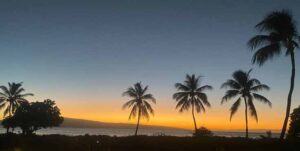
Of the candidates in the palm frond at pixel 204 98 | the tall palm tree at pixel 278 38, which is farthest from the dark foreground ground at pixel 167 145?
the palm frond at pixel 204 98

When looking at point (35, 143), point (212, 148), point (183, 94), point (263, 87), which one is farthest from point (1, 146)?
point (263, 87)

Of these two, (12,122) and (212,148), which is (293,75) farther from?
(12,122)

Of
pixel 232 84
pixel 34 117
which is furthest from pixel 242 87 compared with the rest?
pixel 34 117

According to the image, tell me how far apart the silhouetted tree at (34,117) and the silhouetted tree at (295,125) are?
35.1m

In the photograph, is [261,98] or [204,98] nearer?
[261,98]

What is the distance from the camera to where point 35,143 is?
105 ft

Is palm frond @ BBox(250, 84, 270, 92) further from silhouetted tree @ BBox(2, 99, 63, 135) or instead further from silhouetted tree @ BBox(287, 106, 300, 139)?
silhouetted tree @ BBox(2, 99, 63, 135)

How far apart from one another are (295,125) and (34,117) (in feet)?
121

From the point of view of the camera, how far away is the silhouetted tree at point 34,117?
53156 mm

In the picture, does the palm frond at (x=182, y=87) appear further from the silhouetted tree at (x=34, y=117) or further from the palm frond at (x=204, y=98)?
the silhouetted tree at (x=34, y=117)

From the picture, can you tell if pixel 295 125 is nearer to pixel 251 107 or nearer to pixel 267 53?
pixel 251 107

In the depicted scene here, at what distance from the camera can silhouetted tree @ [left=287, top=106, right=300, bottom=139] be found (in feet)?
120

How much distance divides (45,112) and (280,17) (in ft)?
131

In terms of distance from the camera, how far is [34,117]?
53250mm
